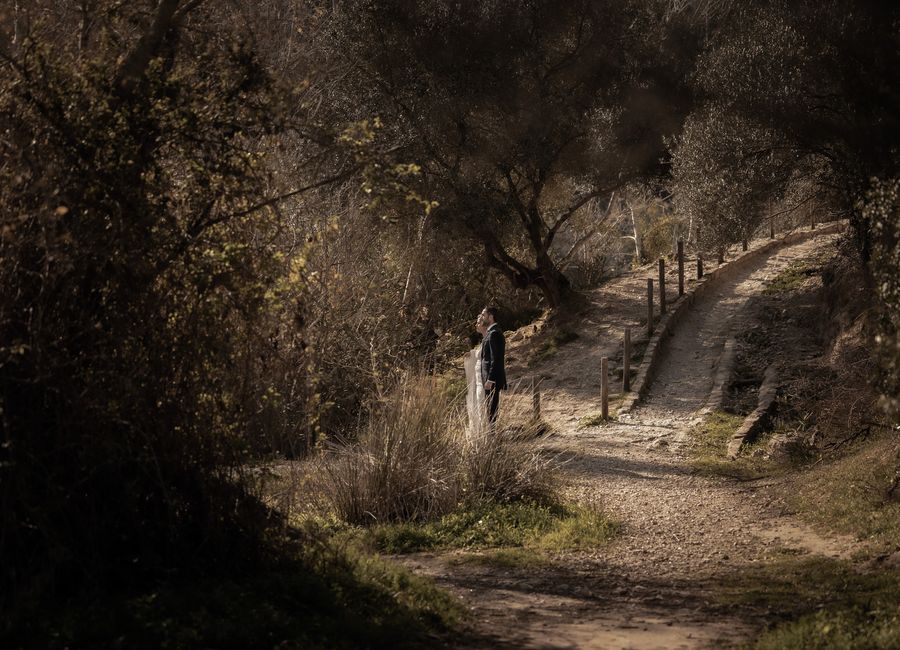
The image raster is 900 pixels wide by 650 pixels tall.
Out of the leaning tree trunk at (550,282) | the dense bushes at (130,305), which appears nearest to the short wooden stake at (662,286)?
the leaning tree trunk at (550,282)

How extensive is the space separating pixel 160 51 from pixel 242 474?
2.87 m

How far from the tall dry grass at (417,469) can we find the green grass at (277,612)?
8.31 feet

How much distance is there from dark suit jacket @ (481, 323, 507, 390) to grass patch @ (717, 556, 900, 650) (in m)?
4.32

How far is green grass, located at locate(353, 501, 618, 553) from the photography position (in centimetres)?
900

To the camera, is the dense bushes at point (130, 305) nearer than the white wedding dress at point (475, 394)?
Yes

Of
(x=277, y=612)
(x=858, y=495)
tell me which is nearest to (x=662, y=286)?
(x=858, y=495)

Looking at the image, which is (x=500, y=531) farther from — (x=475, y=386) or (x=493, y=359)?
(x=475, y=386)

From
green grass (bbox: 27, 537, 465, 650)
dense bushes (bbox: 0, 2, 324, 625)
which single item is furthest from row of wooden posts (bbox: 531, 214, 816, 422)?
dense bushes (bbox: 0, 2, 324, 625)

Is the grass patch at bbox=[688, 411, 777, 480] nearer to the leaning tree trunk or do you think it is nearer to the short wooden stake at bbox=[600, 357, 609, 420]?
the short wooden stake at bbox=[600, 357, 609, 420]

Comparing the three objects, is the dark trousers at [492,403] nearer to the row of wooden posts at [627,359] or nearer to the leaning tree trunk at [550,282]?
the row of wooden posts at [627,359]

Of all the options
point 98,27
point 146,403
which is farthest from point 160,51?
point 146,403

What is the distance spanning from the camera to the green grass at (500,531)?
900 cm

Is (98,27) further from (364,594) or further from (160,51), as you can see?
(364,594)

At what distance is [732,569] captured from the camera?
27.1ft
